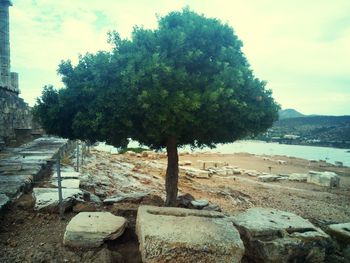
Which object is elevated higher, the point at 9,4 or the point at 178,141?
the point at 9,4

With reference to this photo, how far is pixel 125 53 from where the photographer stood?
19.3ft

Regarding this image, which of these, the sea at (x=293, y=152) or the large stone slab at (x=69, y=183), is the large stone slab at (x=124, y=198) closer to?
the large stone slab at (x=69, y=183)

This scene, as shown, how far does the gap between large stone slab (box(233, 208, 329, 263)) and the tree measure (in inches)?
77.0

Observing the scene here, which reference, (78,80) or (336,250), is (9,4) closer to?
(78,80)

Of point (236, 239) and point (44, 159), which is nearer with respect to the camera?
point (236, 239)

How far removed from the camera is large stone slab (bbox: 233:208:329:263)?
4.58 metres

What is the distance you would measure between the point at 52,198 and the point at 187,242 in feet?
11.1

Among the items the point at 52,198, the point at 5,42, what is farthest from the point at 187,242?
the point at 5,42

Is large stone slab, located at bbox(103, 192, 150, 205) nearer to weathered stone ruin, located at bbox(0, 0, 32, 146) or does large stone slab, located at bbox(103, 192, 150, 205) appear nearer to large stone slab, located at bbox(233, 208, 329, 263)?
large stone slab, located at bbox(233, 208, 329, 263)

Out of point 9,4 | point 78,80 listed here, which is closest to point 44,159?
point 78,80

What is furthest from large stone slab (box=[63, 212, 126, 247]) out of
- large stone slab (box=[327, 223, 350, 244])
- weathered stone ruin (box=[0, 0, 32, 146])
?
weathered stone ruin (box=[0, 0, 32, 146])

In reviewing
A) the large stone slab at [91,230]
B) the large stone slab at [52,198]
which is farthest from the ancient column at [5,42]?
the large stone slab at [91,230]

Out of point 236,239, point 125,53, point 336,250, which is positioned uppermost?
point 125,53

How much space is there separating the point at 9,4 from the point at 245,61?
65.7ft
